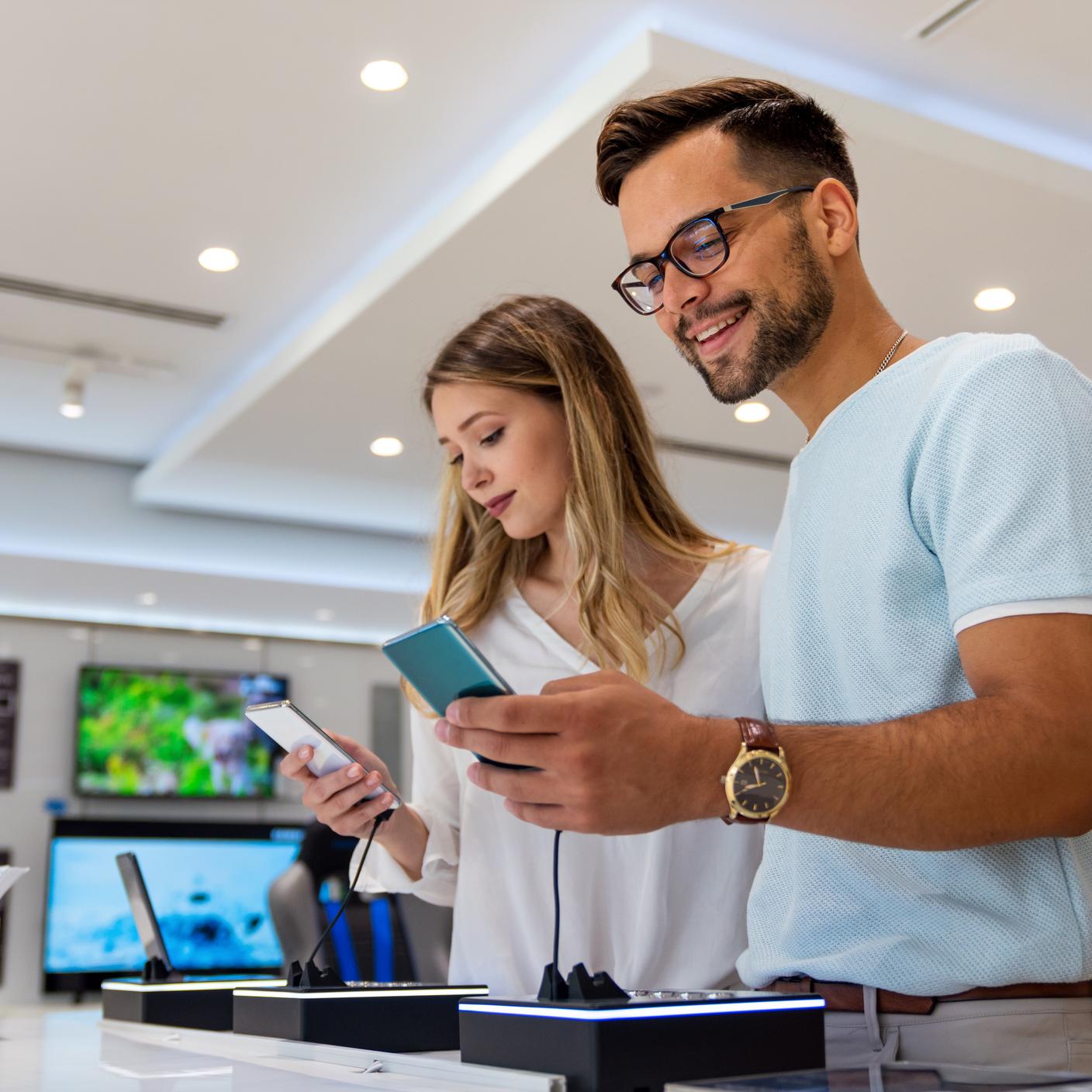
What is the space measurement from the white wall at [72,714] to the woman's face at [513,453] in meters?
4.81

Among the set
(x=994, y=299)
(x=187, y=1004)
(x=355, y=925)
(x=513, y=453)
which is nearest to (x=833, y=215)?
(x=513, y=453)

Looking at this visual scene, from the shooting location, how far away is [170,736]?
6242 millimetres

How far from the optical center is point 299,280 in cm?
Result: 450

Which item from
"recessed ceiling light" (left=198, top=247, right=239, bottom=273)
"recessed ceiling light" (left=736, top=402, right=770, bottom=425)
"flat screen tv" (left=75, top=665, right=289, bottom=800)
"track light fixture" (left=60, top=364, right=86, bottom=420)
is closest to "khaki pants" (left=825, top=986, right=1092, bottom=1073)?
"recessed ceiling light" (left=198, top=247, right=239, bottom=273)

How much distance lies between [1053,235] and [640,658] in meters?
2.86

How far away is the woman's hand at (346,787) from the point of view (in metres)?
1.42

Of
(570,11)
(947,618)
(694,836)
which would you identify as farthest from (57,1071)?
(570,11)

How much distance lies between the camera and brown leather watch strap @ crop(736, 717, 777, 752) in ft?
2.70

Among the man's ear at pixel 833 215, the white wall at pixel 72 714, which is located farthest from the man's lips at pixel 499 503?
the white wall at pixel 72 714

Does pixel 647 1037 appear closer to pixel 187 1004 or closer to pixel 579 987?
pixel 579 987

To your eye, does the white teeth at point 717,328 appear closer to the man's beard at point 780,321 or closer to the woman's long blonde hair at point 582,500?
the man's beard at point 780,321

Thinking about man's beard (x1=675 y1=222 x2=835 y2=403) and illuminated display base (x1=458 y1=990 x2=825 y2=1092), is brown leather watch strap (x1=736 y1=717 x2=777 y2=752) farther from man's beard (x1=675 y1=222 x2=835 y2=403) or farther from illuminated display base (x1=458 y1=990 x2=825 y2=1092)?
man's beard (x1=675 y1=222 x2=835 y2=403)

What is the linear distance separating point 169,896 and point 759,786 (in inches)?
226

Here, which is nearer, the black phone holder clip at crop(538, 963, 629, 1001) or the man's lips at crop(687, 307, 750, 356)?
the black phone holder clip at crop(538, 963, 629, 1001)
